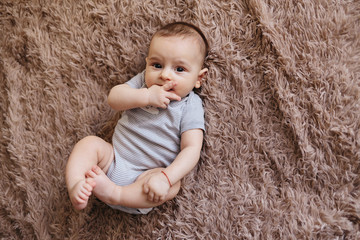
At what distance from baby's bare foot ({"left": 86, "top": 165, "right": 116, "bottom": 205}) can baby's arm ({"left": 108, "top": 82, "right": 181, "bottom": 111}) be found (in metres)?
0.22

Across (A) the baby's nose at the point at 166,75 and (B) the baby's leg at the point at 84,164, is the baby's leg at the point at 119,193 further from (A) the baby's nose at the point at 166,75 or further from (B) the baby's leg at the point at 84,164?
(A) the baby's nose at the point at 166,75

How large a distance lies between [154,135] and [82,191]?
29 centimetres

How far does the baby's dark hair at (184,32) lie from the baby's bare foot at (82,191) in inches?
20.0

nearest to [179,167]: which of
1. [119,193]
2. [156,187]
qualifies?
[156,187]

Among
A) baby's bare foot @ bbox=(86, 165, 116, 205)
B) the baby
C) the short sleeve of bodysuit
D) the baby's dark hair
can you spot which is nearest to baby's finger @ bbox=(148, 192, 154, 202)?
the baby

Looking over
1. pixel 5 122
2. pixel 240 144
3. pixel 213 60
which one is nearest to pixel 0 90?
pixel 5 122

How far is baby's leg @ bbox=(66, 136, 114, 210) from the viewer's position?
3.02 feet

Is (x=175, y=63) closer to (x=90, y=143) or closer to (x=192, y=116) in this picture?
(x=192, y=116)

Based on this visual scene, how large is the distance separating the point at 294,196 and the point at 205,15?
2.21 ft

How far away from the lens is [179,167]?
1010 millimetres

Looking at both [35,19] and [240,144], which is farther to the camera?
[35,19]

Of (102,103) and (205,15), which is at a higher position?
(205,15)

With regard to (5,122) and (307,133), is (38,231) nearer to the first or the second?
(5,122)

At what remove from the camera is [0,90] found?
127 cm
